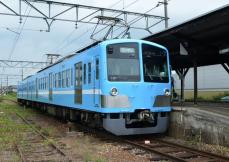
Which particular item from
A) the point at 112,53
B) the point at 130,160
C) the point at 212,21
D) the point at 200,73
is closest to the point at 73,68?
the point at 112,53

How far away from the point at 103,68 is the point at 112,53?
1.90 ft

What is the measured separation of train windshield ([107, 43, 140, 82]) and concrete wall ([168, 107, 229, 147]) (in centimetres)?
178

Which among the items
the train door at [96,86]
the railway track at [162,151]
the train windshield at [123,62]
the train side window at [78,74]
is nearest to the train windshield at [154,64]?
the train windshield at [123,62]

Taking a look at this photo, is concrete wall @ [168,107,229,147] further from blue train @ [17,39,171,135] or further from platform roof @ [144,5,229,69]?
platform roof @ [144,5,229,69]

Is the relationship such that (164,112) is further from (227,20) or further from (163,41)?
(163,41)

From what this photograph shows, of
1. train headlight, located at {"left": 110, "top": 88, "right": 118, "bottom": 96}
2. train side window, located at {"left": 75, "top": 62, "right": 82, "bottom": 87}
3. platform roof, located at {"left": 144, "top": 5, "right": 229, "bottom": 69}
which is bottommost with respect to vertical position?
train headlight, located at {"left": 110, "top": 88, "right": 118, "bottom": 96}

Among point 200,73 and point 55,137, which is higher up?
point 200,73

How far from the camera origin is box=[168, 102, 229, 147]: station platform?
10375mm

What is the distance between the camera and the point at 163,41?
700 inches

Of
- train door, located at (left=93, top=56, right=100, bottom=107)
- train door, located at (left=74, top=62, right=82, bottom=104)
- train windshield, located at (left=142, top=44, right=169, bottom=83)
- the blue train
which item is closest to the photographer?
the blue train

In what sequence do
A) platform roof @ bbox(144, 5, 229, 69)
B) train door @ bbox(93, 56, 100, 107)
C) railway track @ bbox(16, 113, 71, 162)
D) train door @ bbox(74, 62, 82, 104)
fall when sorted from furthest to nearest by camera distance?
1. train door @ bbox(74, 62, 82, 104)
2. platform roof @ bbox(144, 5, 229, 69)
3. train door @ bbox(93, 56, 100, 107)
4. railway track @ bbox(16, 113, 71, 162)

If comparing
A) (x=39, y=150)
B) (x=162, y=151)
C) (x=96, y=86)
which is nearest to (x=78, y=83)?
(x=96, y=86)

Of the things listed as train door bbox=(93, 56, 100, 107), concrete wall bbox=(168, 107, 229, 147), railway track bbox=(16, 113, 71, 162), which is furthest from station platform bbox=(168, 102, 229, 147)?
railway track bbox=(16, 113, 71, 162)

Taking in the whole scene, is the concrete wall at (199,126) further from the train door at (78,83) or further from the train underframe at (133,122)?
the train door at (78,83)
